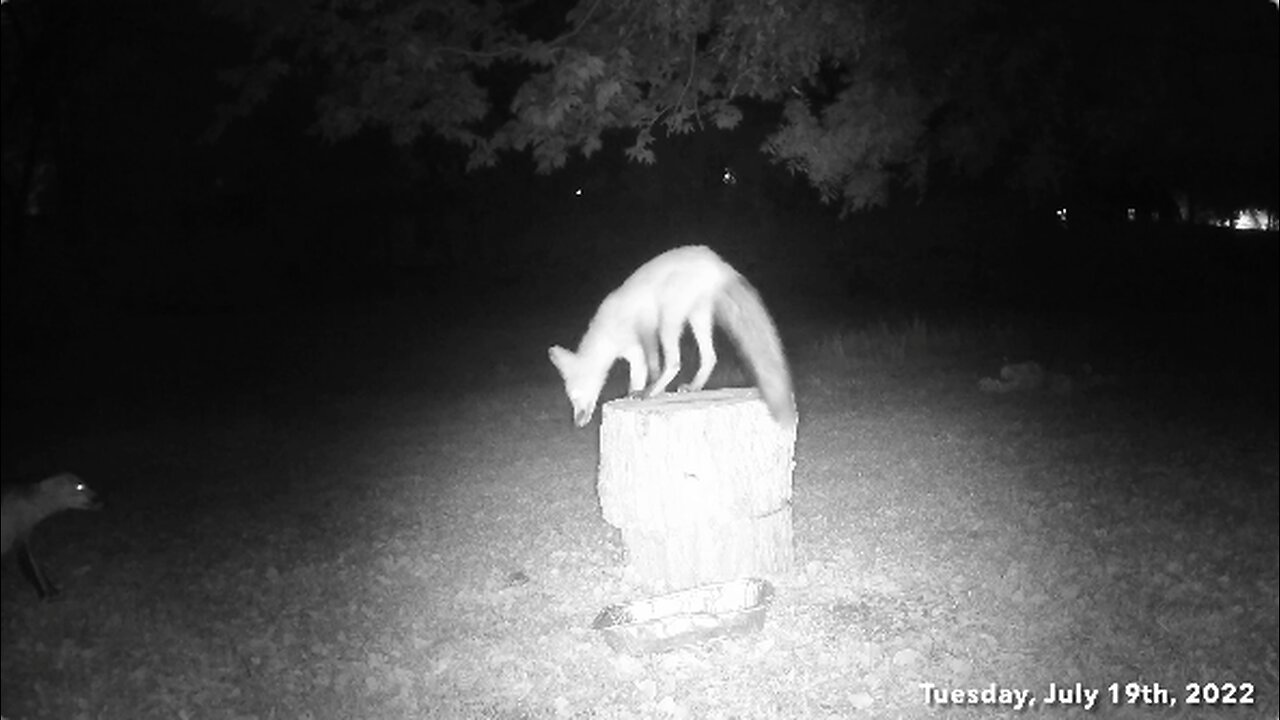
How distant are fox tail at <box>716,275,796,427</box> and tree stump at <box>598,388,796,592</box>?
0.12m

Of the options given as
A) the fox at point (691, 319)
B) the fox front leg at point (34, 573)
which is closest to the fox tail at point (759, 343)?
the fox at point (691, 319)

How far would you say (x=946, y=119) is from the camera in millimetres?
12992

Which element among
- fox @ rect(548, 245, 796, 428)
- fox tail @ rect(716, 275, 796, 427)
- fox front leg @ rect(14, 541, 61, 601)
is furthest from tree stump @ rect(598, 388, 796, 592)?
fox front leg @ rect(14, 541, 61, 601)

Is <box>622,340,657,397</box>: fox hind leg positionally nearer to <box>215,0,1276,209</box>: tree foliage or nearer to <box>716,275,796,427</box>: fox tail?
<box>716,275,796,427</box>: fox tail

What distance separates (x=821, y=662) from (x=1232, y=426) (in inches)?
366

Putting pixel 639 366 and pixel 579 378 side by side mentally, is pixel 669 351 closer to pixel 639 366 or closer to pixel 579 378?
pixel 639 366

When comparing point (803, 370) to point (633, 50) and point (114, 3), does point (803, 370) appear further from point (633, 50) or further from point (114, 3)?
point (114, 3)

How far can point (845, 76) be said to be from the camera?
13.8 meters

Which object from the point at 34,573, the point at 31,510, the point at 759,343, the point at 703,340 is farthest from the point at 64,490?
the point at 759,343

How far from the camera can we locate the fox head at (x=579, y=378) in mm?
8703

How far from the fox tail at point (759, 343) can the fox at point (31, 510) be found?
519cm

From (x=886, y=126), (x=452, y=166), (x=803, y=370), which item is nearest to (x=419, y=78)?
(x=886, y=126)
